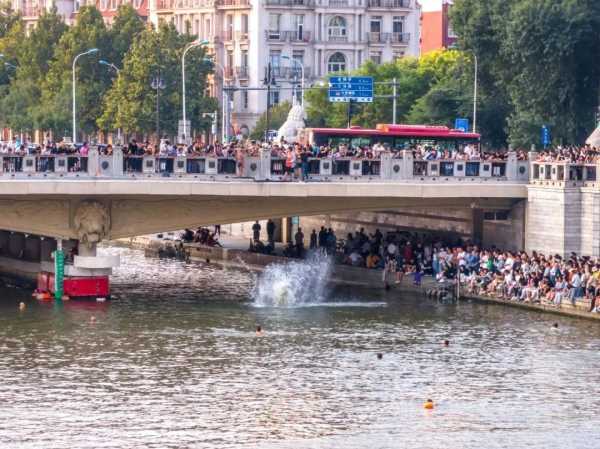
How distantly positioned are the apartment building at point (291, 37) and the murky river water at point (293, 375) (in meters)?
86.8

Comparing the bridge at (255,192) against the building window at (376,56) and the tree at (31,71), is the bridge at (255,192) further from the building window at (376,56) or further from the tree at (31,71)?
the building window at (376,56)

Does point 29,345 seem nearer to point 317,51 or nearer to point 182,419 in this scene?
point 182,419

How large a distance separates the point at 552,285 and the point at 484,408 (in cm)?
1926

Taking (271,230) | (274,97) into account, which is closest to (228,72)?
(274,97)

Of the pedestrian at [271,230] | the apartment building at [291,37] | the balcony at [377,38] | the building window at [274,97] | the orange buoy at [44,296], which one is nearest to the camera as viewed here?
the orange buoy at [44,296]

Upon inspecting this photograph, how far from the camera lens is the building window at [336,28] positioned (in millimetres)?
172375

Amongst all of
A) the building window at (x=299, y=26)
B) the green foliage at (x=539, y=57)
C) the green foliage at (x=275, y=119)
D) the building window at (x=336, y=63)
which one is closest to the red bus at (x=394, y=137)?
the green foliage at (x=539, y=57)

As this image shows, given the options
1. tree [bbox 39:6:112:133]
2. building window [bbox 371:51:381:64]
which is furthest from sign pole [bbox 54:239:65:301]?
building window [bbox 371:51:381:64]

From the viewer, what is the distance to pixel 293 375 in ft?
212

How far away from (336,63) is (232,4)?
965 centimetres

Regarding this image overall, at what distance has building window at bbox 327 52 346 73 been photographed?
172 m

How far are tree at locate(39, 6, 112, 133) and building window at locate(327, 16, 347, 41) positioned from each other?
22.6 metres

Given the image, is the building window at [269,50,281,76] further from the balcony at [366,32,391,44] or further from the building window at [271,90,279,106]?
the balcony at [366,32,391,44]

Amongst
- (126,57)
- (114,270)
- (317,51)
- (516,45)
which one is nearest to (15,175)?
(114,270)
